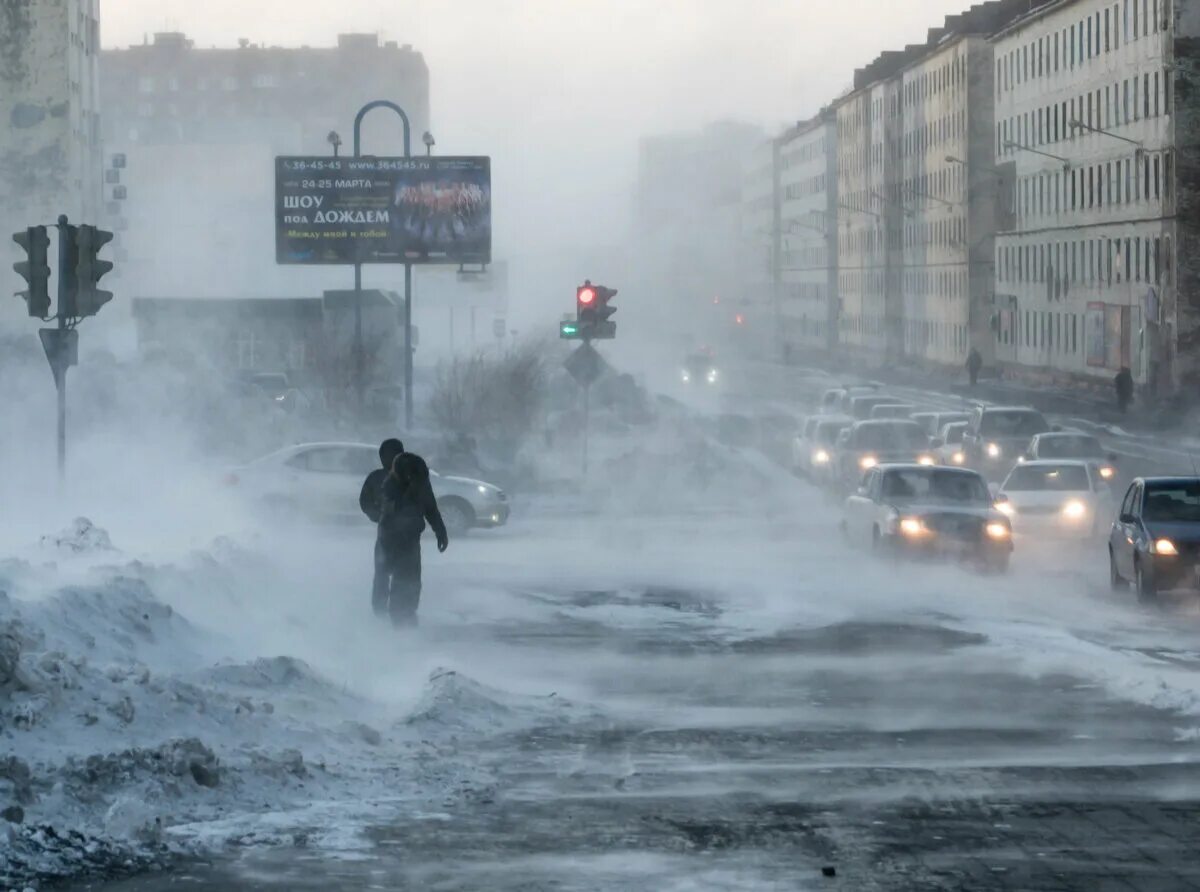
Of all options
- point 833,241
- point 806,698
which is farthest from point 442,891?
point 833,241

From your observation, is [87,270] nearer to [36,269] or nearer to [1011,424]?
→ [36,269]

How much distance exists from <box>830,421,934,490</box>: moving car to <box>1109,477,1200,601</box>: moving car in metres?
15.4

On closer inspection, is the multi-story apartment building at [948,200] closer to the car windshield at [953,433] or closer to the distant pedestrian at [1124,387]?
the distant pedestrian at [1124,387]

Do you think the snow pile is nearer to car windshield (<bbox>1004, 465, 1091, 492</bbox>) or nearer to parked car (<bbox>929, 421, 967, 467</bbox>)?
car windshield (<bbox>1004, 465, 1091, 492</bbox>)

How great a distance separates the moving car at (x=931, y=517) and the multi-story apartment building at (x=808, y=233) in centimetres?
12270

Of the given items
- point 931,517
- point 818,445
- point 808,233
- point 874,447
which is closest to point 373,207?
point 818,445

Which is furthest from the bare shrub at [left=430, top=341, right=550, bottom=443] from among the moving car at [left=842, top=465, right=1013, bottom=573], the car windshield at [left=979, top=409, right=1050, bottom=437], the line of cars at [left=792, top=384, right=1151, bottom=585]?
the moving car at [left=842, top=465, right=1013, bottom=573]

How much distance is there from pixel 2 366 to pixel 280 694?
1817 inches

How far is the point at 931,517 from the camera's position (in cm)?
2627

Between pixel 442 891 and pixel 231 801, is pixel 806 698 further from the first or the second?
pixel 442 891

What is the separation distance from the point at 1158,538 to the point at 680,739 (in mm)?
11110

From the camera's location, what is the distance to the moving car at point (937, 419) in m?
49.4

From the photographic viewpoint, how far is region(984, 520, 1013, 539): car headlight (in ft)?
85.3

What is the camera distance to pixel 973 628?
18922 mm
